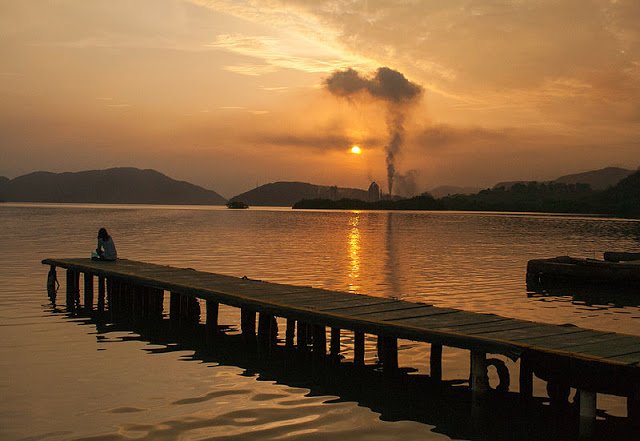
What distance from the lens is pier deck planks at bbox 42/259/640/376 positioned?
37.1 feet

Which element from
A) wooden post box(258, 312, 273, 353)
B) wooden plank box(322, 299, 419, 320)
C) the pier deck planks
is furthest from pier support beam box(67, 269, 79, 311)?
wooden plank box(322, 299, 419, 320)

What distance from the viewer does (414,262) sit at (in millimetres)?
46062

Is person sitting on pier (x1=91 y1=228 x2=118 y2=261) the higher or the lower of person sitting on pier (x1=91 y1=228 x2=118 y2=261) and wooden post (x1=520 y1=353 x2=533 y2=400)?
the higher

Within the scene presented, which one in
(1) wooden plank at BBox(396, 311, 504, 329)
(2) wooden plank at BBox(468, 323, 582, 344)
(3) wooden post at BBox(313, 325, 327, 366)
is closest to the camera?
(2) wooden plank at BBox(468, 323, 582, 344)

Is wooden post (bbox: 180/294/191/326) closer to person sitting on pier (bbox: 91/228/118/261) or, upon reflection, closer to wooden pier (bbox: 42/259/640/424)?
wooden pier (bbox: 42/259/640/424)

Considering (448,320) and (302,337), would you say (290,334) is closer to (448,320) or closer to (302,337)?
(302,337)

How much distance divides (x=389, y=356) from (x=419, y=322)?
1.45 metres

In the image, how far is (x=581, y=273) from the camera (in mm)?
32750

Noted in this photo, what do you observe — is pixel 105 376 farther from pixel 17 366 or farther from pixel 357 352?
pixel 357 352

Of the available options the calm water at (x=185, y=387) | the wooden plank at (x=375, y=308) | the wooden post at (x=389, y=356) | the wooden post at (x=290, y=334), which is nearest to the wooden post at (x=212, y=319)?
the calm water at (x=185, y=387)

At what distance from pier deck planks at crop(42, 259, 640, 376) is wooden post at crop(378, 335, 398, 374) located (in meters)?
0.61

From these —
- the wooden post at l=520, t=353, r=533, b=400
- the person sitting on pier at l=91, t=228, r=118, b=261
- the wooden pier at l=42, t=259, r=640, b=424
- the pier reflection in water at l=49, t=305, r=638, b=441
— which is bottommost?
the pier reflection in water at l=49, t=305, r=638, b=441

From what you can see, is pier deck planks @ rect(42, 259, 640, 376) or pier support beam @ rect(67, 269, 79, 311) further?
pier support beam @ rect(67, 269, 79, 311)

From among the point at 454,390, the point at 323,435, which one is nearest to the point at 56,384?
the point at 323,435
